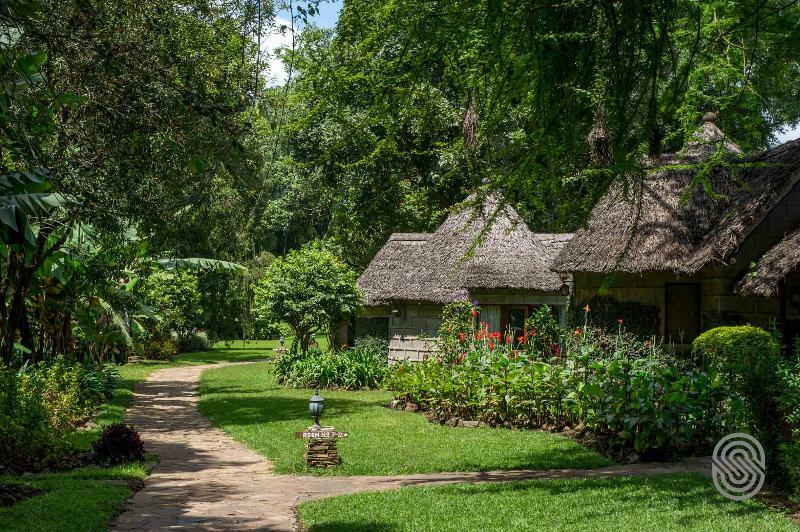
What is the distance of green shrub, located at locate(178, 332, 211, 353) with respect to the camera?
41594mm

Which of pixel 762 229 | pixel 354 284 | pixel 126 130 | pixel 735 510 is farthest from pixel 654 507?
pixel 354 284

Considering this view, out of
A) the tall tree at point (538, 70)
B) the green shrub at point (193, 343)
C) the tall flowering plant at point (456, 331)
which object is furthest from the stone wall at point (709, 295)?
the green shrub at point (193, 343)

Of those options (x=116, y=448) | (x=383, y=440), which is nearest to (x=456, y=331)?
(x=383, y=440)

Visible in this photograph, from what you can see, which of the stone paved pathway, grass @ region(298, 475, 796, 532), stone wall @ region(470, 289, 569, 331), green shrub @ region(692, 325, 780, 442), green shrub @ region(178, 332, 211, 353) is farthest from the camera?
green shrub @ region(178, 332, 211, 353)

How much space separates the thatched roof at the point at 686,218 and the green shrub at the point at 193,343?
81.2 ft

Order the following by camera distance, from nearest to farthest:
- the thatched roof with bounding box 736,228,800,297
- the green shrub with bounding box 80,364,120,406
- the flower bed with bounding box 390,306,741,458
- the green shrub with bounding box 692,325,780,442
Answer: the green shrub with bounding box 692,325,780,442
the flower bed with bounding box 390,306,741,458
the thatched roof with bounding box 736,228,800,297
the green shrub with bounding box 80,364,120,406

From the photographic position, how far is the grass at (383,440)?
12.0m

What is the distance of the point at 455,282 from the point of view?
25109 millimetres

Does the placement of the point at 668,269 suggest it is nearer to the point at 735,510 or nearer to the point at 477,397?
the point at 477,397

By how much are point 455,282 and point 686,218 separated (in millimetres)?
7487

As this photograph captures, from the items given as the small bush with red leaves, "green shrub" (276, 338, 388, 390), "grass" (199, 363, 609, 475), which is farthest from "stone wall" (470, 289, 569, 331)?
the small bush with red leaves

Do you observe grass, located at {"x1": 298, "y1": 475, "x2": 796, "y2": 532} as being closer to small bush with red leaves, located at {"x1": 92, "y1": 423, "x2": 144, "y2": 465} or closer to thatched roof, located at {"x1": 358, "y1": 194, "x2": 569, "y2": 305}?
small bush with red leaves, located at {"x1": 92, "y1": 423, "x2": 144, "y2": 465}

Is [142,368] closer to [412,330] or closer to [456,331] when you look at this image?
[412,330]

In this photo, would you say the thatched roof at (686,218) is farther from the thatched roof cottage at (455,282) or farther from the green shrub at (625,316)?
the thatched roof cottage at (455,282)
